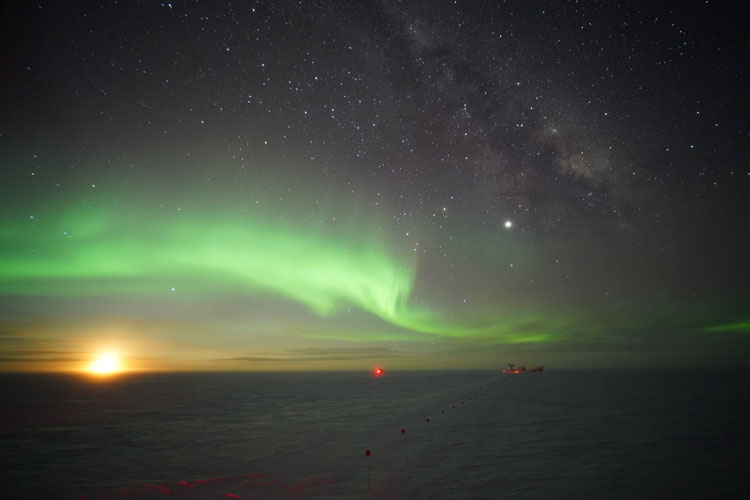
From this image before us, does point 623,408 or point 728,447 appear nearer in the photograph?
point 728,447

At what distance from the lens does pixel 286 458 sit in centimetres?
3234

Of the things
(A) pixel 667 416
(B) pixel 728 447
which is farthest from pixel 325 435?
(A) pixel 667 416

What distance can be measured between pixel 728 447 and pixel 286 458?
36075 mm

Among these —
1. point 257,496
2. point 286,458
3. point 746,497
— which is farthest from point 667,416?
point 257,496

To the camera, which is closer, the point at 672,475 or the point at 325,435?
the point at 672,475

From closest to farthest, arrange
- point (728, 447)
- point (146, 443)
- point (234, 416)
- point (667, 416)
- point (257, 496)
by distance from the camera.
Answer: point (257, 496) < point (728, 447) < point (146, 443) < point (667, 416) < point (234, 416)

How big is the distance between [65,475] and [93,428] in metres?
26.5

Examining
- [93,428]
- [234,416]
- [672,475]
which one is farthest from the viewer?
[234,416]

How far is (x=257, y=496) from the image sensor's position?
74.8 ft

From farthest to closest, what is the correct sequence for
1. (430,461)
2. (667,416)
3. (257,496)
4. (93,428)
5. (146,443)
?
(667,416)
(93,428)
(146,443)
(430,461)
(257,496)

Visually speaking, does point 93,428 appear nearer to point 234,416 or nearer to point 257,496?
point 234,416

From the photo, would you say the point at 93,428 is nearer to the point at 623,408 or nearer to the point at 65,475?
the point at 65,475

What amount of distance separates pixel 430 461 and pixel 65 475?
24540 millimetres

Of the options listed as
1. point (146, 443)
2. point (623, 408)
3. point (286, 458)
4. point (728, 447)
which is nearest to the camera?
point (286, 458)
